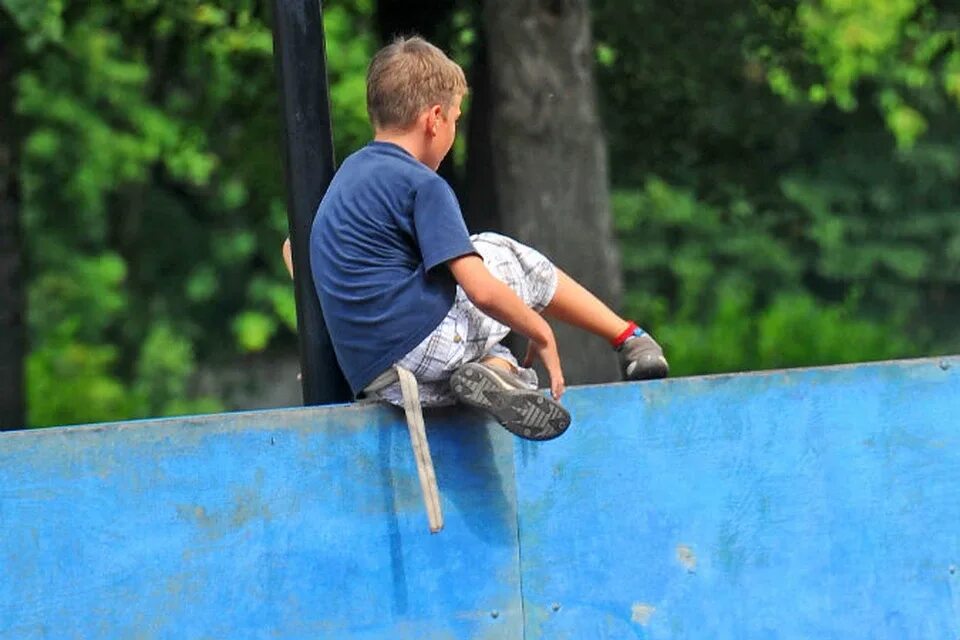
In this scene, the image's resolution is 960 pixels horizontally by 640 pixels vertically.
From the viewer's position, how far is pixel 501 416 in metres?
4.20

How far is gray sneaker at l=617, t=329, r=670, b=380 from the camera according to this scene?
4.70 meters

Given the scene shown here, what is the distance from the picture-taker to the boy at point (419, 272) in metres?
4.28

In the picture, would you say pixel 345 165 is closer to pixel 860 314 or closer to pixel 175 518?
pixel 175 518

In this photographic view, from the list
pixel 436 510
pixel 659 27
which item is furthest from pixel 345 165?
pixel 659 27

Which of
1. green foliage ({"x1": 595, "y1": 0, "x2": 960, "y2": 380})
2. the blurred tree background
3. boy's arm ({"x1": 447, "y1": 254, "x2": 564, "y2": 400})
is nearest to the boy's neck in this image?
boy's arm ({"x1": 447, "y1": 254, "x2": 564, "y2": 400})

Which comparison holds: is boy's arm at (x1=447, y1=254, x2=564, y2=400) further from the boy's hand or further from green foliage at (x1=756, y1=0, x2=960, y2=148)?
green foliage at (x1=756, y1=0, x2=960, y2=148)

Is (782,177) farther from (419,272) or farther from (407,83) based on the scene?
(419,272)

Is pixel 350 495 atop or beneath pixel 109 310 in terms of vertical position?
beneath

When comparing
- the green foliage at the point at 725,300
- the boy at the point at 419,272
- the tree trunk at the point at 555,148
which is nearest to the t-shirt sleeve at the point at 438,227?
the boy at the point at 419,272

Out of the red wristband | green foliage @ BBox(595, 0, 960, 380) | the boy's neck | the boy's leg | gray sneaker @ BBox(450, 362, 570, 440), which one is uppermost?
green foliage @ BBox(595, 0, 960, 380)

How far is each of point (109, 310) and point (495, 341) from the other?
62.6ft

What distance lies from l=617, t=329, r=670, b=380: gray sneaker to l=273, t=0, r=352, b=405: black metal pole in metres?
0.74

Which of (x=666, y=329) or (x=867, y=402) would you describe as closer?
(x=867, y=402)

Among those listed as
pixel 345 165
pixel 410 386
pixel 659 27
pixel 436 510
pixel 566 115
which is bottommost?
pixel 436 510
